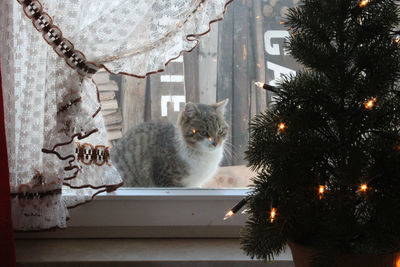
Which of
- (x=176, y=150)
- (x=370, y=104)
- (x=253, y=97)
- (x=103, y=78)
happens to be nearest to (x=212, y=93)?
(x=253, y=97)

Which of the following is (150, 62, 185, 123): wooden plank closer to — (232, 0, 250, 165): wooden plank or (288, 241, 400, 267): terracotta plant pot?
(232, 0, 250, 165): wooden plank

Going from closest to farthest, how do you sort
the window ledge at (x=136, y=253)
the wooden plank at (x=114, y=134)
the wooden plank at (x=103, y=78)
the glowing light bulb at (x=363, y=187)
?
the glowing light bulb at (x=363, y=187)
the window ledge at (x=136, y=253)
the wooden plank at (x=103, y=78)
the wooden plank at (x=114, y=134)

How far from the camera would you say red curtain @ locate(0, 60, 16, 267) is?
765mm

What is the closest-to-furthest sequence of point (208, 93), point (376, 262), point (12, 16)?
point (376, 262) < point (12, 16) < point (208, 93)

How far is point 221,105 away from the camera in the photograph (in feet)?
4.46

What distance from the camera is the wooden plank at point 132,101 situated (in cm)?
129

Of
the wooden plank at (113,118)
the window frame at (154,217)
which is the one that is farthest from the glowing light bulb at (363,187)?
the wooden plank at (113,118)

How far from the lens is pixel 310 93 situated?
0.74m

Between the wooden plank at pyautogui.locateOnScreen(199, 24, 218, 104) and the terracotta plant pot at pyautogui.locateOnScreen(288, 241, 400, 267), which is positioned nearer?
the terracotta plant pot at pyautogui.locateOnScreen(288, 241, 400, 267)

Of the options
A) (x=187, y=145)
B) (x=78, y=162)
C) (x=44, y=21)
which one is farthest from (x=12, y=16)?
(x=187, y=145)

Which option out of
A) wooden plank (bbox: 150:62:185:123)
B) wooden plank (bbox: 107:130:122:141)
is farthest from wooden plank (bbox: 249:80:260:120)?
wooden plank (bbox: 107:130:122:141)

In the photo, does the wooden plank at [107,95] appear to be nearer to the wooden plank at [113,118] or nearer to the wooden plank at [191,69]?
the wooden plank at [113,118]

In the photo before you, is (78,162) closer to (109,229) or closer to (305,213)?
(109,229)

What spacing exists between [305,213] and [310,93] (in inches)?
8.7
